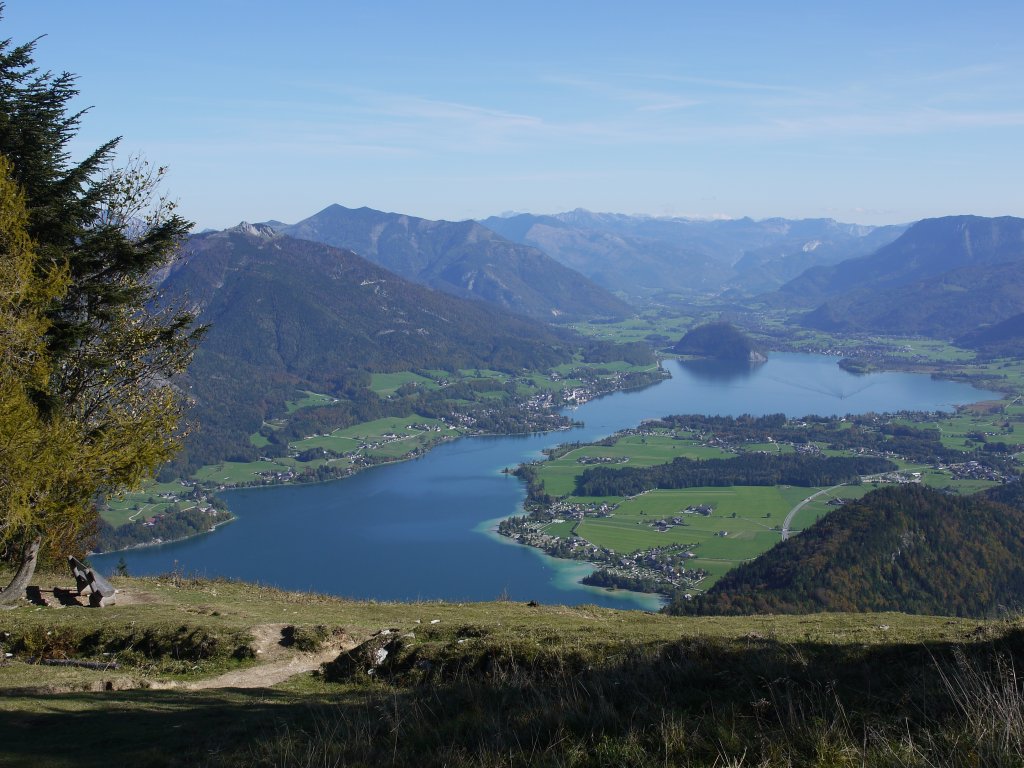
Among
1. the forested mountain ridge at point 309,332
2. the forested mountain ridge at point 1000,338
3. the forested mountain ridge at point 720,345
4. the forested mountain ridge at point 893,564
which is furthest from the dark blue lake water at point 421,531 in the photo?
the forested mountain ridge at point 1000,338

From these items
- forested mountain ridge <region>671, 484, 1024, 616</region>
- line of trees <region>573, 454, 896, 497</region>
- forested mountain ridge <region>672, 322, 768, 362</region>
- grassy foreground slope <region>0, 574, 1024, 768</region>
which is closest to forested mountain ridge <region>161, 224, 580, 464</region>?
forested mountain ridge <region>672, 322, 768, 362</region>

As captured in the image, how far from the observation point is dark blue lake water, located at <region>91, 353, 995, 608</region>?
54531mm

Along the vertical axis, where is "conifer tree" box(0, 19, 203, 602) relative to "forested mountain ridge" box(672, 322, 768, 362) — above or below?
above

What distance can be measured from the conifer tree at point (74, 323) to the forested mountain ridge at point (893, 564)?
25.8m

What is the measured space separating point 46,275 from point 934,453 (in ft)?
307

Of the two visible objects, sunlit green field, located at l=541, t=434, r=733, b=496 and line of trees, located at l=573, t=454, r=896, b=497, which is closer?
line of trees, located at l=573, t=454, r=896, b=497

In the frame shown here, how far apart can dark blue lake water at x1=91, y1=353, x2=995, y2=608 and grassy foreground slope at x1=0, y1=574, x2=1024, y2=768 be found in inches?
729

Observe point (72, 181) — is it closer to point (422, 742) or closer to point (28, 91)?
point (28, 91)

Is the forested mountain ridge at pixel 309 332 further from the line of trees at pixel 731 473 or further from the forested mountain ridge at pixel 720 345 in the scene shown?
the line of trees at pixel 731 473

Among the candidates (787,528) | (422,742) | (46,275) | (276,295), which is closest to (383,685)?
(422,742)

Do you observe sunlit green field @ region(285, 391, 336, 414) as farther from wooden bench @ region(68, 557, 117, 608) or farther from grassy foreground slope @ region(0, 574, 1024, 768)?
grassy foreground slope @ region(0, 574, 1024, 768)

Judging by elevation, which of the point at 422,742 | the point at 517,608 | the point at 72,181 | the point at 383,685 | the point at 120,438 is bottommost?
the point at 517,608

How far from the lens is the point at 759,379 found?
15525 centimetres

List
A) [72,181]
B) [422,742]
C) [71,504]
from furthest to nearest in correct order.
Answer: [72,181], [71,504], [422,742]
